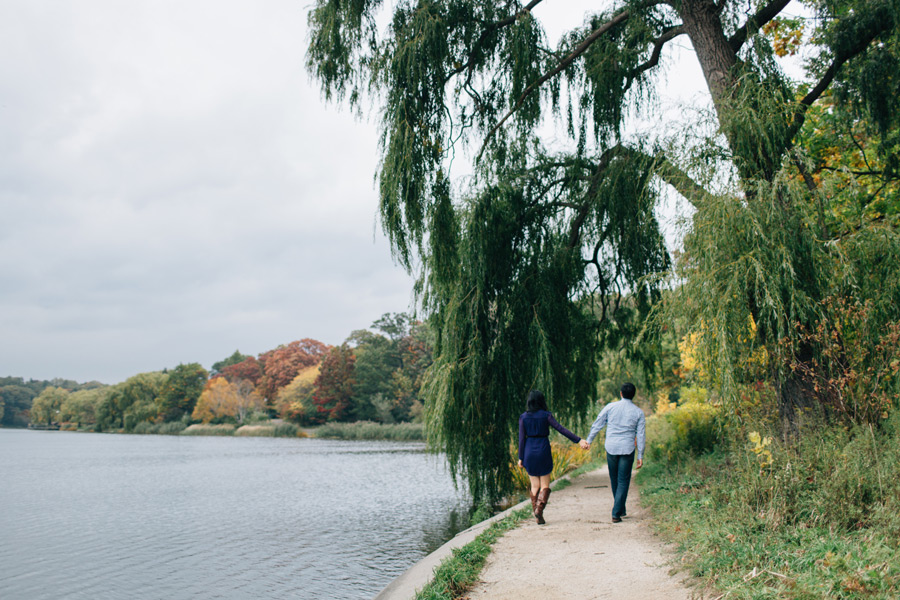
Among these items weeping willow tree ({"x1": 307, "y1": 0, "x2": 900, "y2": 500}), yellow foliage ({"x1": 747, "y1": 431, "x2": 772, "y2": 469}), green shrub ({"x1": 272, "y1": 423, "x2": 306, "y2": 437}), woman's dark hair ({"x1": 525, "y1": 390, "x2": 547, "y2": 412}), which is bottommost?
green shrub ({"x1": 272, "y1": 423, "x2": 306, "y2": 437})

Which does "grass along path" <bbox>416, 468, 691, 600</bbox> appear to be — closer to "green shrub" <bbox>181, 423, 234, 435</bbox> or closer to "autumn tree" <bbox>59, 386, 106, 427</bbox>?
"green shrub" <bbox>181, 423, 234, 435</bbox>

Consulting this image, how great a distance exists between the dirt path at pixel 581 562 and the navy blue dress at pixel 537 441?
702 millimetres

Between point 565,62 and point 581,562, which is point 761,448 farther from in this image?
point 565,62

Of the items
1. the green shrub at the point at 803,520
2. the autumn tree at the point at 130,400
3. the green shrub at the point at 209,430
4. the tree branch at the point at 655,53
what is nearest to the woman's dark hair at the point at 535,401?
the green shrub at the point at 803,520

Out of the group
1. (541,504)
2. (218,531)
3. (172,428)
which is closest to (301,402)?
(172,428)

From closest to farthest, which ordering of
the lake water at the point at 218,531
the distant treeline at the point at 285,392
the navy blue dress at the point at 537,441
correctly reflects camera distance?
the navy blue dress at the point at 537,441 < the lake water at the point at 218,531 < the distant treeline at the point at 285,392

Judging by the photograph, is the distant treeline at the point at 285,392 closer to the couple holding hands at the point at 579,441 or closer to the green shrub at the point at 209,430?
the green shrub at the point at 209,430

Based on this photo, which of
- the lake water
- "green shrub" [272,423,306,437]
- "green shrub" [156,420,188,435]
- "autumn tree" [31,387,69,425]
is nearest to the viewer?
the lake water

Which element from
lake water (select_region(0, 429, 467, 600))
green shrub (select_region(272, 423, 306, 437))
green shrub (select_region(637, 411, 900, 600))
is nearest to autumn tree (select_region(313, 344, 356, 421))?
green shrub (select_region(272, 423, 306, 437))

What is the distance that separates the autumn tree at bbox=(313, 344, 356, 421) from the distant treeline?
0.10m

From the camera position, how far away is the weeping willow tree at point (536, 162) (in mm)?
8125

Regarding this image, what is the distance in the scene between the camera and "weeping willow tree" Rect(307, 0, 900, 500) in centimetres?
812

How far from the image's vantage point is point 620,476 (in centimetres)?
722

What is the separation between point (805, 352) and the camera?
22.9ft
